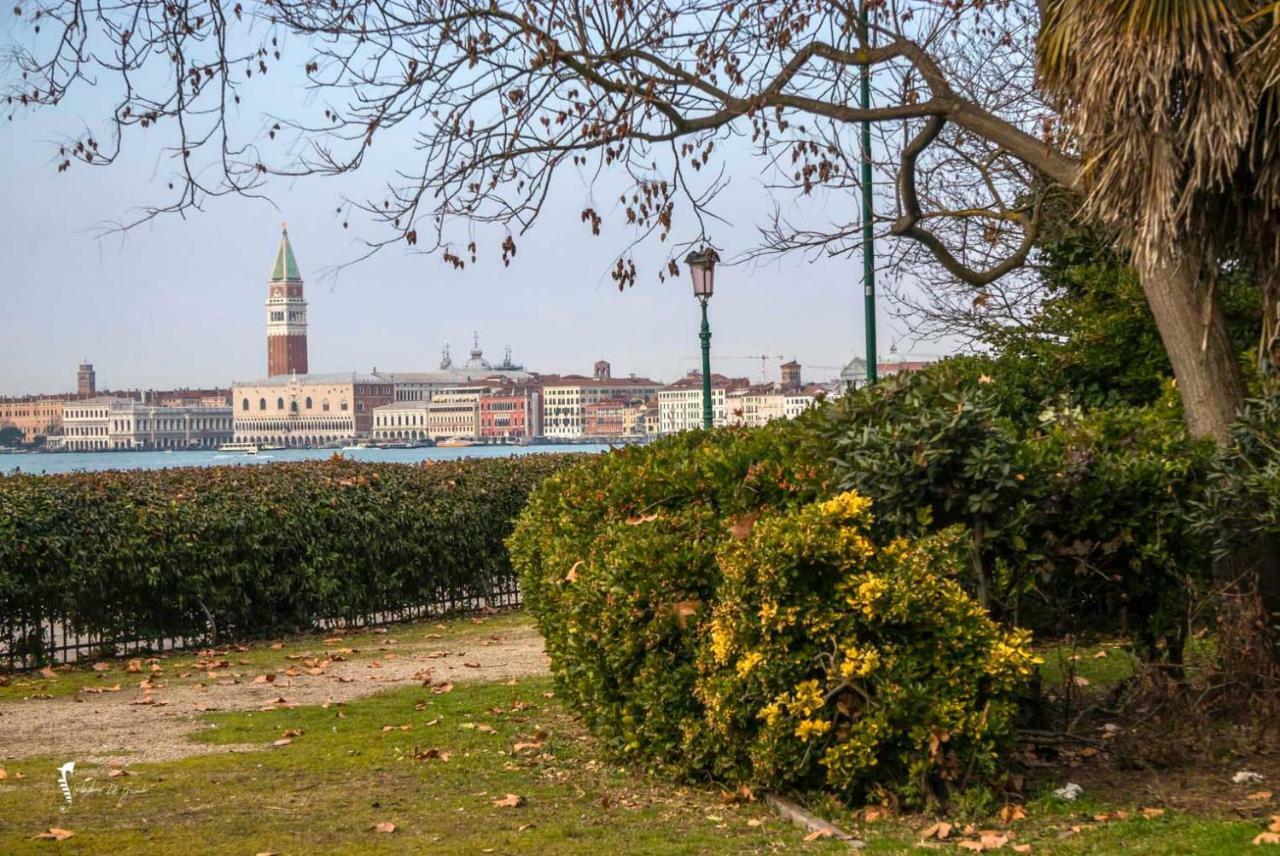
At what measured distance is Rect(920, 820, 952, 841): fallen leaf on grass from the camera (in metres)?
5.93

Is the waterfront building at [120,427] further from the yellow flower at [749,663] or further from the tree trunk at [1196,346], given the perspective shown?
the yellow flower at [749,663]

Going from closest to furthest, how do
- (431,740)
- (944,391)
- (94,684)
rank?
(944,391)
(431,740)
(94,684)

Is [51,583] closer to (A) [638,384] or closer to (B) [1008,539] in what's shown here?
(B) [1008,539]

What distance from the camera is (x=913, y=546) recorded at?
6621 millimetres

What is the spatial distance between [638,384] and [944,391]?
113m

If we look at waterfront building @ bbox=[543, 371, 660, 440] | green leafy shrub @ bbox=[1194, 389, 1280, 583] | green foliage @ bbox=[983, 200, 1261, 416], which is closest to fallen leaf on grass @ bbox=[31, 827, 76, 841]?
green leafy shrub @ bbox=[1194, 389, 1280, 583]

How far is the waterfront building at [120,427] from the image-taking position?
110 meters

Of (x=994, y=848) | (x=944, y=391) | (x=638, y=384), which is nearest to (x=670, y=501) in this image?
(x=944, y=391)

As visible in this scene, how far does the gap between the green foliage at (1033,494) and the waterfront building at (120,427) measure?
107m

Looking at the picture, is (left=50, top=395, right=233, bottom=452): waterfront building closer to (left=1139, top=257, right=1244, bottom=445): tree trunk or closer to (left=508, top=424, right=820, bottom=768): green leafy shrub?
(left=508, top=424, right=820, bottom=768): green leafy shrub

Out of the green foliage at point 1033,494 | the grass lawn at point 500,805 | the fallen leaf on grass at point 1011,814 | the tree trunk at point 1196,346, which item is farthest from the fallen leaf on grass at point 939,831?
the tree trunk at point 1196,346

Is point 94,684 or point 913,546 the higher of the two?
point 913,546

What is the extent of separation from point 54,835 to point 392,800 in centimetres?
148

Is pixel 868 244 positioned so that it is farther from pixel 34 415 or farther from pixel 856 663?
pixel 34 415
